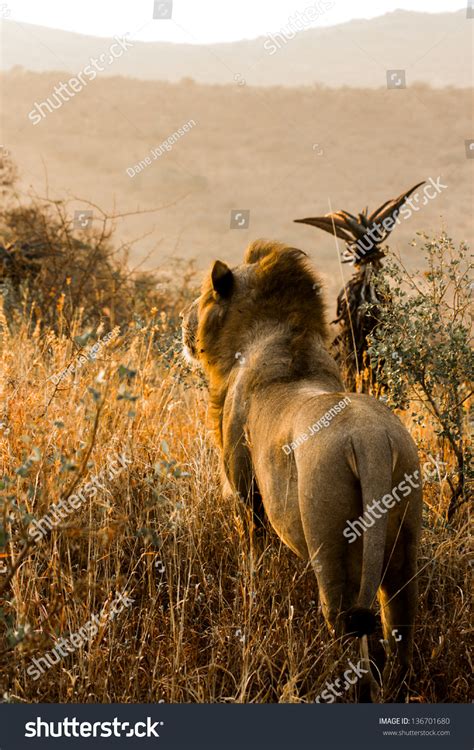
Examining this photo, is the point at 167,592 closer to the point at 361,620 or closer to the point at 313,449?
the point at 313,449

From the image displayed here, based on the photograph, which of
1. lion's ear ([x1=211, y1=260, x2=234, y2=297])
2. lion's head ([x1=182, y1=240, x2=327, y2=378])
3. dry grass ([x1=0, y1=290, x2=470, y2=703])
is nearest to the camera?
dry grass ([x1=0, y1=290, x2=470, y2=703])

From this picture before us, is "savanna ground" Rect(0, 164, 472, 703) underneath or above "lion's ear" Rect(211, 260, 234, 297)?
underneath

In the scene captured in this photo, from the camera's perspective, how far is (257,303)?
4.76m

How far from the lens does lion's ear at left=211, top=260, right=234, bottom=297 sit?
189 inches

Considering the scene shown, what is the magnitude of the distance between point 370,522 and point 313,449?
391 mm

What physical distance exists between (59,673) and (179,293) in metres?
10.2

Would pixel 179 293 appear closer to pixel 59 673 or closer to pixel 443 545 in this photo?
pixel 443 545

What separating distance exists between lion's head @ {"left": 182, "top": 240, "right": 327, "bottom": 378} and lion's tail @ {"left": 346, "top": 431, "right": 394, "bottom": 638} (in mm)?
1357

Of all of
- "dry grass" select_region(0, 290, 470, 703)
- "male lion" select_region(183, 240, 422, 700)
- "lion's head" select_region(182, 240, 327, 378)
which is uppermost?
"lion's head" select_region(182, 240, 327, 378)

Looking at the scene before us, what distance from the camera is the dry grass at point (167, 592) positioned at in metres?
3.70

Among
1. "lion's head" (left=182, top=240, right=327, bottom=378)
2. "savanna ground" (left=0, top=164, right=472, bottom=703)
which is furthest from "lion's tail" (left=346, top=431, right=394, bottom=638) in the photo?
"lion's head" (left=182, top=240, right=327, bottom=378)

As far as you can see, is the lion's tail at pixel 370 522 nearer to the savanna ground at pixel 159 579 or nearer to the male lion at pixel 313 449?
the male lion at pixel 313 449

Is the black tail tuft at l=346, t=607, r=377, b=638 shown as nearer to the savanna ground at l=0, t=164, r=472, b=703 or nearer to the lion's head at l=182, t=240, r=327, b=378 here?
the savanna ground at l=0, t=164, r=472, b=703

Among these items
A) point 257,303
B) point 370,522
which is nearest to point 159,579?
point 257,303
